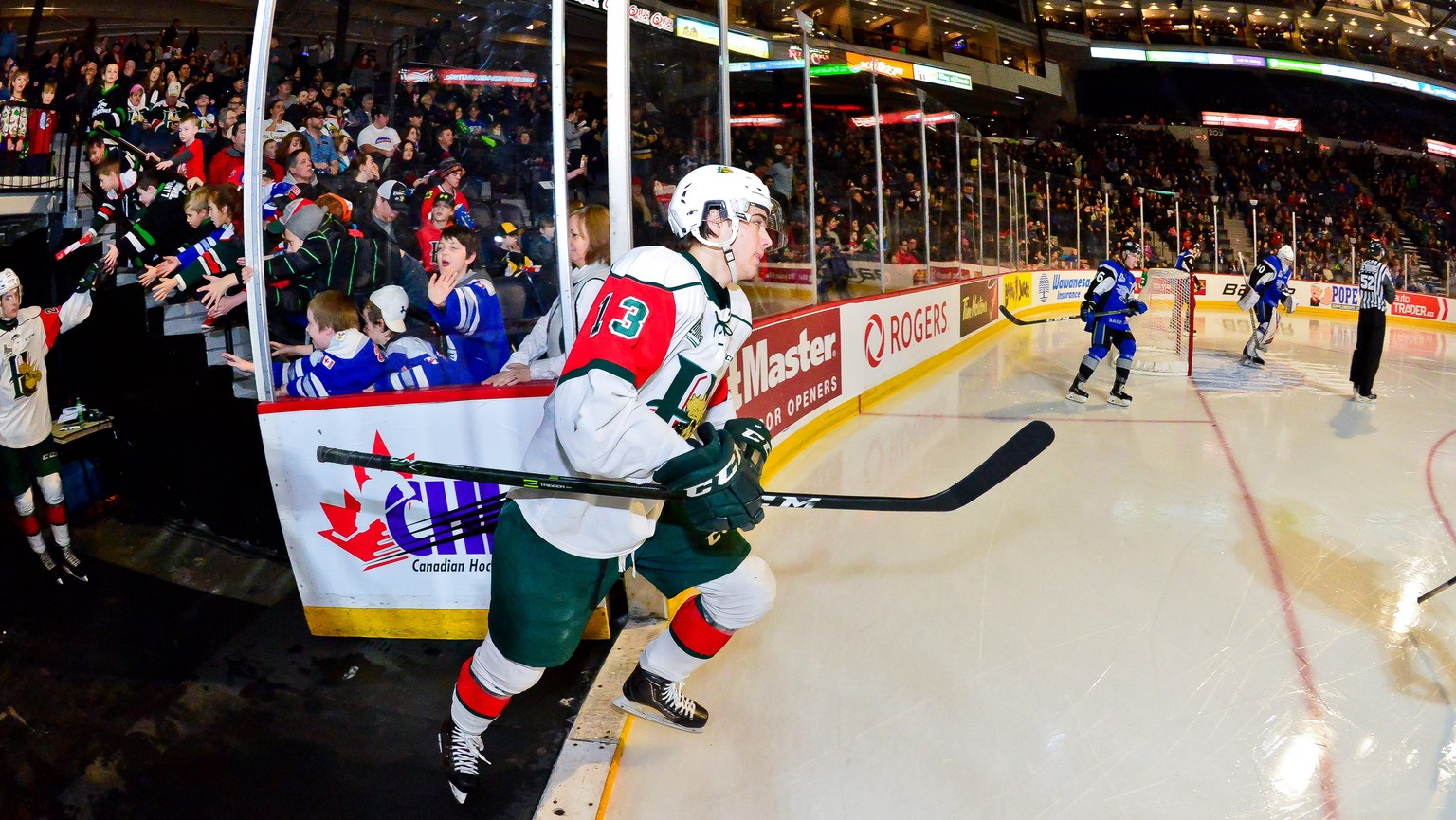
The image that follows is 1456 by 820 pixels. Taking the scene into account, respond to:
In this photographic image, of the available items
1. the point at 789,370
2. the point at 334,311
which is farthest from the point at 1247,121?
the point at 334,311

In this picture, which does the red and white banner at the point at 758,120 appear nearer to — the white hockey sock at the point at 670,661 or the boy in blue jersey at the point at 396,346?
the boy in blue jersey at the point at 396,346

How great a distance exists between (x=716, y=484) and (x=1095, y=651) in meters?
1.83

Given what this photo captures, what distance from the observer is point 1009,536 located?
4.09m

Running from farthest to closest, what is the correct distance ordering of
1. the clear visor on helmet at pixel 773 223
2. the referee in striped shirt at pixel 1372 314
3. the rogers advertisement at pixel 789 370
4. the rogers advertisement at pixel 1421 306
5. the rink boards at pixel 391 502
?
the rogers advertisement at pixel 1421 306
the referee in striped shirt at pixel 1372 314
the rogers advertisement at pixel 789 370
the rink boards at pixel 391 502
the clear visor on helmet at pixel 773 223

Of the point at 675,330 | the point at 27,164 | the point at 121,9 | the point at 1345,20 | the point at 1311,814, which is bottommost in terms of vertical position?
the point at 1311,814

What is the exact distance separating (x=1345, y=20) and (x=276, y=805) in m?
35.9

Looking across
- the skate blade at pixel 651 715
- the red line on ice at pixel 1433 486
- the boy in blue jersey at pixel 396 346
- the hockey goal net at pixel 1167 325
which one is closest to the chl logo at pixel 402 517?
the boy in blue jersey at pixel 396 346

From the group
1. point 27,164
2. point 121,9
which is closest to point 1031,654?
point 27,164

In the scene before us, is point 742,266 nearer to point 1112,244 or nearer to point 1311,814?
point 1311,814

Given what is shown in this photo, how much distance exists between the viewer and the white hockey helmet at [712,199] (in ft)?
6.41

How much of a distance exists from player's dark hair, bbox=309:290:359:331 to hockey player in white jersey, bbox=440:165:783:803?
1.33 m

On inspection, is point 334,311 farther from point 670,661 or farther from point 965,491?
point 965,491

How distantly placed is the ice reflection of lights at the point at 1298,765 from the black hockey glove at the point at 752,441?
5.05ft

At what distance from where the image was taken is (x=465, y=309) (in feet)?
10.4
